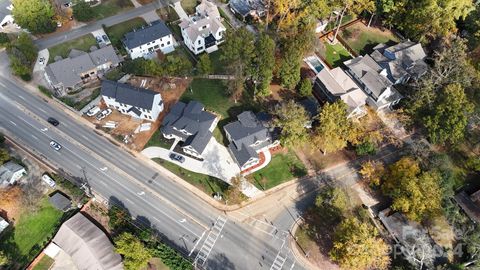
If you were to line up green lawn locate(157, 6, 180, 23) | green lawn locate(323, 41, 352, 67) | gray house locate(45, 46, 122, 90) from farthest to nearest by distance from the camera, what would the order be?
green lawn locate(157, 6, 180, 23) < green lawn locate(323, 41, 352, 67) < gray house locate(45, 46, 122, 90)

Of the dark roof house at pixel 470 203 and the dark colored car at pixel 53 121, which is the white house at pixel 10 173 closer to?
the dark colored car at pixel 53 121

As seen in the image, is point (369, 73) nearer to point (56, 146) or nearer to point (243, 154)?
point (243, 154)

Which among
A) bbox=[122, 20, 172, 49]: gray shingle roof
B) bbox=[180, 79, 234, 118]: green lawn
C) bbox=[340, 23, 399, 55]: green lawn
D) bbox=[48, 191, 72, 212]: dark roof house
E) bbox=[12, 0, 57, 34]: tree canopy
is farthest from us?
bbox=[340, 23, 399, 55]: green lawn

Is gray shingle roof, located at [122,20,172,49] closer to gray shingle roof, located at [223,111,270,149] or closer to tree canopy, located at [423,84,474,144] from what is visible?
gray shingle roof, located at [223,111,270,149]

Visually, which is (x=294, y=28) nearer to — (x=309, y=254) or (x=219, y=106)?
(x=219, y=106)

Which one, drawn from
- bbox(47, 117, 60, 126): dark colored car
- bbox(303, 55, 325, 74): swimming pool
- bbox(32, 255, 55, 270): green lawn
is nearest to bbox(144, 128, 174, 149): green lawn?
bbox(47, 117, 60, 126): dark colored car

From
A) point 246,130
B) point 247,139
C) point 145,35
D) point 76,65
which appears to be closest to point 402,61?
point 246,130

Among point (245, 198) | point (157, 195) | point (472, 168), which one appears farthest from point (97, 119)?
point (472, 168)
